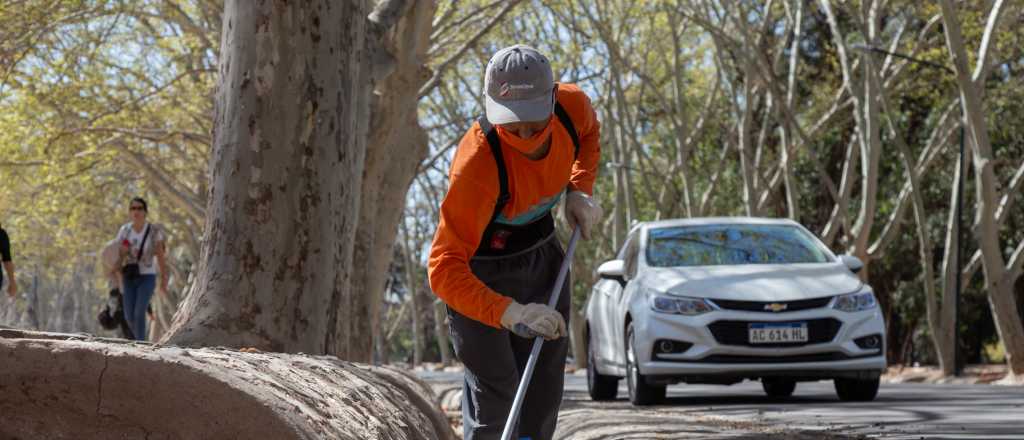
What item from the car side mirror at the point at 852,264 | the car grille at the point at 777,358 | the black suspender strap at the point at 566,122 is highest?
the black suspender strap at the point at 566,122

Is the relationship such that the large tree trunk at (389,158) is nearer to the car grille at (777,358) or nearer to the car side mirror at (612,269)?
the car side mirror at (612,269)

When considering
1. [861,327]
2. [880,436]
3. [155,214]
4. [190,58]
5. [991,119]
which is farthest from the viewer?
[155,214]

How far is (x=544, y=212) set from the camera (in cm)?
529

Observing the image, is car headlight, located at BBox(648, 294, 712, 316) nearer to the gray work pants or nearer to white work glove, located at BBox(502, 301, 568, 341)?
the gray work pants

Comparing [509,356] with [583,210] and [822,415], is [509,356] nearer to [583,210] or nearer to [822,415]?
[583,210]

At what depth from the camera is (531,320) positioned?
4848mm

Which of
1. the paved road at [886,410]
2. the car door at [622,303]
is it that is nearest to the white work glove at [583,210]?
the paved road at [886,410]

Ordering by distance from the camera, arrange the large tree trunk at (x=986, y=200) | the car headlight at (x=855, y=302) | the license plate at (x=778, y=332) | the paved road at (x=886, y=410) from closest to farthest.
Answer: the paved road at (x=886, y=410)
the license plate at (x=778, y=332)
the car headlight at (x=855, y=302)
the large tree trunk at (x=986, y=200)

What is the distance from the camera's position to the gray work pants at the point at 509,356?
5.17 m

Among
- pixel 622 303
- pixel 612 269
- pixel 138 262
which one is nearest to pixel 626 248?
pixel 622 303

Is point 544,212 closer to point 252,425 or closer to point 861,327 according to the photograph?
point 252,425

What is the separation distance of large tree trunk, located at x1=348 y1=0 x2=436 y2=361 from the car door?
7.94ft

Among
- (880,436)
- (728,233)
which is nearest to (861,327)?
(728,233)

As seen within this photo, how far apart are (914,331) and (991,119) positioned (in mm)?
8983
